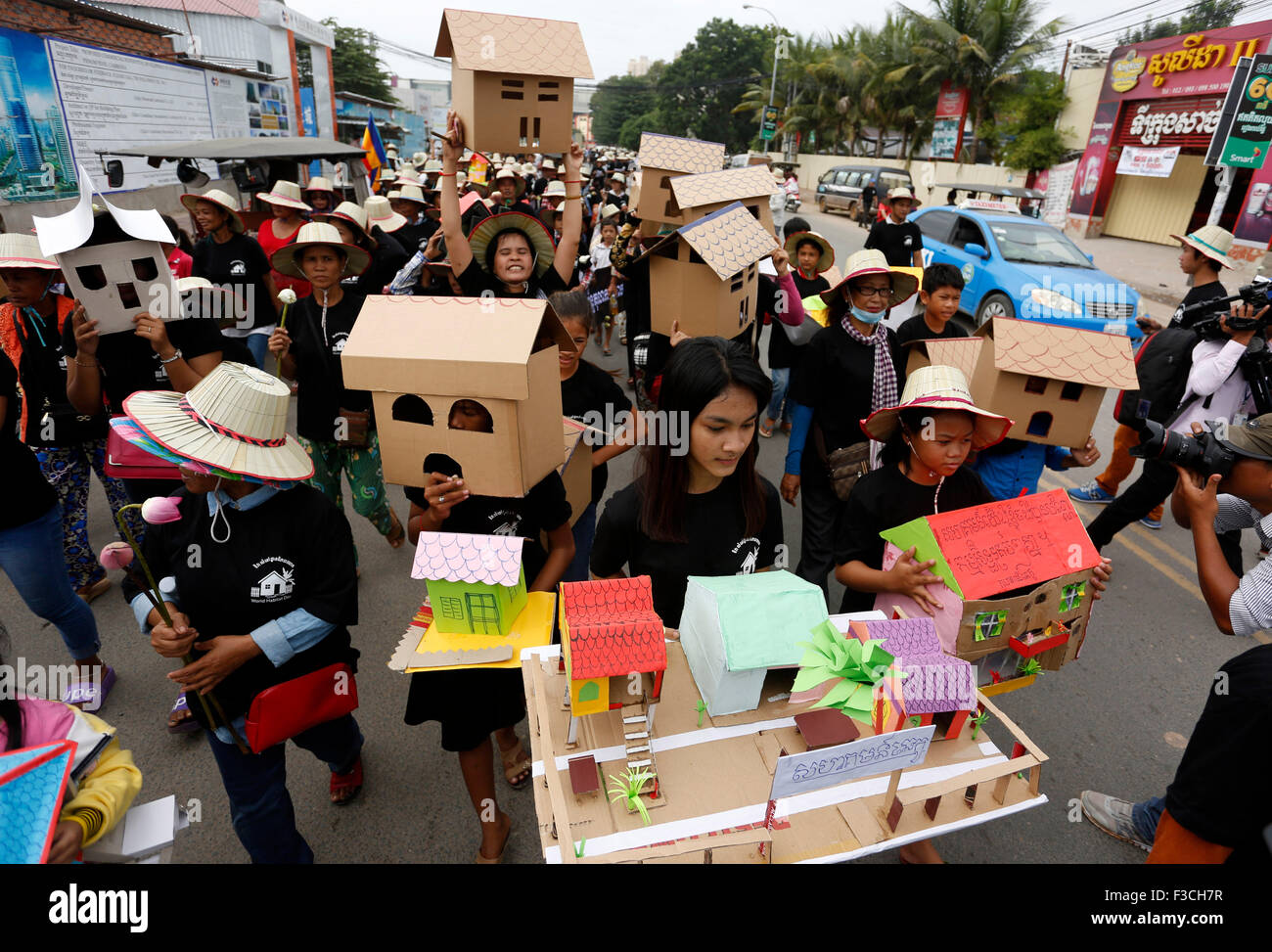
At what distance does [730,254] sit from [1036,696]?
2.96 m

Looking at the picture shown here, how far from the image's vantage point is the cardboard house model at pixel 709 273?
313 centimetres

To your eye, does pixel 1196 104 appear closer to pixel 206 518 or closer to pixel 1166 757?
pixel 1166 757

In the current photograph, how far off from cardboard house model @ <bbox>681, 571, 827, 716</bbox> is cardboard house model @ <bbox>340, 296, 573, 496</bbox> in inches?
28.8

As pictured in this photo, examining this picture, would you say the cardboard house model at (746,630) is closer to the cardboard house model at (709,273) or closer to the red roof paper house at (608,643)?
the red roof paper house at (608,643)

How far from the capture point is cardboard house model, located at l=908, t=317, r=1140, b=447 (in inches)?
109

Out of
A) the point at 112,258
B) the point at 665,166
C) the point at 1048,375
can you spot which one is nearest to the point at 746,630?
the point at 1048,375

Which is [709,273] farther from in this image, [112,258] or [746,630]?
[112,258]

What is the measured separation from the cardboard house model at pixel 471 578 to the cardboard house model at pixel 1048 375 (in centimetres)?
226

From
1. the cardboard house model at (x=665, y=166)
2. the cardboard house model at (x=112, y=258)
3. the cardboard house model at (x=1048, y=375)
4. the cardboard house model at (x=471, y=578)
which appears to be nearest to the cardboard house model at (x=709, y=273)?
the cardboard house model at (x=665, y=166)

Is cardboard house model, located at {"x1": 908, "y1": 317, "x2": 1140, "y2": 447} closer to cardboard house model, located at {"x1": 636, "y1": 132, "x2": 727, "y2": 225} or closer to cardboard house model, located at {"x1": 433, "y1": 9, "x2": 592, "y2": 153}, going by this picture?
cardboard house model, located at {"x1": 636, "y1": 132, "x2": 727, "y2": 225}

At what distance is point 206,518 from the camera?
2027 mm

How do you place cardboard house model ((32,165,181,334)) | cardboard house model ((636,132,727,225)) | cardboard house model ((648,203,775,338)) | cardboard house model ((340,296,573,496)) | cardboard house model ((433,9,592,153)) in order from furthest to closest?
1. cardboard house model ((636,132,727,225))
2. cardboard house model ((433,9,592,153))
3. cardboard house model ((648,203,775,338))
4. cardboard house model ((32,165,181,334))
5. cardboard house model ((340,296,573,496))

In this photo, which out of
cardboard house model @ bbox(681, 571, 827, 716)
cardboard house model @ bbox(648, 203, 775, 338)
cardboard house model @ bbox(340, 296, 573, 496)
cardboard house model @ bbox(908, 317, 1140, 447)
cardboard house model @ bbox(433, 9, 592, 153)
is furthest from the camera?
cardboard house model @ bbox(433, 9, 592, 153)

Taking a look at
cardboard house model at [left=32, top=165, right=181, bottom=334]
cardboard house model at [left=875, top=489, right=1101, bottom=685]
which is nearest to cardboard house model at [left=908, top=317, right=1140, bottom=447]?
cardboard house model at [left=875, top=489, right=1101, bottom=685]
